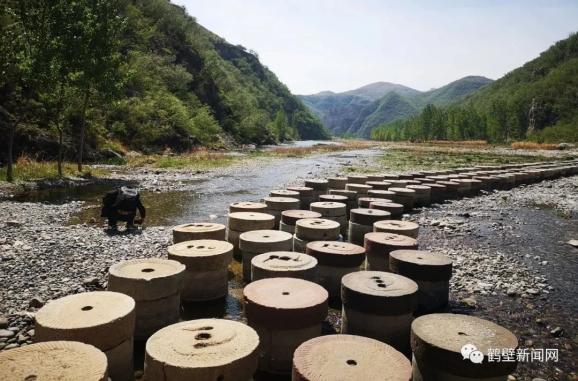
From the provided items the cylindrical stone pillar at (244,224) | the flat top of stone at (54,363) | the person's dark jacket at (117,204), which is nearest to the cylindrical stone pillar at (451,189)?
the cylindrical stone pillar at (244,224)

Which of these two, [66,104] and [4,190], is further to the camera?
[66,104]

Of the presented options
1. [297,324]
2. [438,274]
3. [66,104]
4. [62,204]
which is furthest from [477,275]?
[66,104]

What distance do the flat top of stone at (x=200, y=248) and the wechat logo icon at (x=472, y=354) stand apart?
4672 millimetres

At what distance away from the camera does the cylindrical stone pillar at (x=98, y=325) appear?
14.8 ft

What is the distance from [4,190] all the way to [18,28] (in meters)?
9.53

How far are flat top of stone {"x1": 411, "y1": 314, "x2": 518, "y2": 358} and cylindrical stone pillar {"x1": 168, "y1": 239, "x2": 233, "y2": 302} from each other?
398cm

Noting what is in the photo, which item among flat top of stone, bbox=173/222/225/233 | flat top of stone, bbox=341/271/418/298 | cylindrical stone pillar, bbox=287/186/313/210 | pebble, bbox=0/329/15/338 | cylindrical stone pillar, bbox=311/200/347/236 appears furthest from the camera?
cylindrical stone pillar, bbox=287/186/313/210

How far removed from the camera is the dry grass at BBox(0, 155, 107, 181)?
69.4ft

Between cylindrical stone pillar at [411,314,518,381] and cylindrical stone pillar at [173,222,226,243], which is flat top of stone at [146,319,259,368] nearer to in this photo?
cylindrical stone pillar at [411,314,518,381]

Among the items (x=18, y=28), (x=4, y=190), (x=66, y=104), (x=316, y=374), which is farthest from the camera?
(x=66, y=104)

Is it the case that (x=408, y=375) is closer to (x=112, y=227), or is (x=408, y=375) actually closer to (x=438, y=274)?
(x=438, y=274)

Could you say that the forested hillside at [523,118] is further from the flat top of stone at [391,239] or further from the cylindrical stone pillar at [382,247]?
the cylindrical stone pillar at [382,247]

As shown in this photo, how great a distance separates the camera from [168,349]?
440 centimetres

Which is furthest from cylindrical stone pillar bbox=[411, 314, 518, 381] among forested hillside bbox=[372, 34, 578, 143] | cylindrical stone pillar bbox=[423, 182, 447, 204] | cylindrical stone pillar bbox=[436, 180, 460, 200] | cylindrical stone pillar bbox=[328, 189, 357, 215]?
forested hillside bbox=[372, 34, 578, 143]
